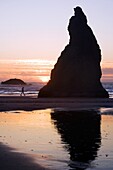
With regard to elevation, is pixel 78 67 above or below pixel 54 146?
above

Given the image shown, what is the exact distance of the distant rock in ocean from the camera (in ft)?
245

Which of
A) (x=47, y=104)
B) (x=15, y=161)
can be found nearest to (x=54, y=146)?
(x=15, y=161)

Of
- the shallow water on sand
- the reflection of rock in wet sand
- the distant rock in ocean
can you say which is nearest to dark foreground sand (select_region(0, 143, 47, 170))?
the shallow water on sand

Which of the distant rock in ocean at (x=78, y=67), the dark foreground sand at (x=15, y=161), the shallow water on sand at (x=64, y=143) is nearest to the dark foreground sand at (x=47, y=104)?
the distant rock in ocean at (x=78, y=67)

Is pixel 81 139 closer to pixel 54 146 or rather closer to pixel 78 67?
pixel 54 146

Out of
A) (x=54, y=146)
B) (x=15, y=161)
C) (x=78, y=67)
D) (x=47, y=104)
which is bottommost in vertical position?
(x=15, y=161)

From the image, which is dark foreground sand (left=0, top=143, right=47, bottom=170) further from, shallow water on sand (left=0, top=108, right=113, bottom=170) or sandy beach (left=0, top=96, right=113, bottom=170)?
shallow water on sand (left=0, top=108, right=113, bottom=170)

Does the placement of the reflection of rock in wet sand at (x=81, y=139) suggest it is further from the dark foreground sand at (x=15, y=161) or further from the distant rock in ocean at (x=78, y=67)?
the distant rock in ocean at (x=78, y=67)

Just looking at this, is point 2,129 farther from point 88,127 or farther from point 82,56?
point 82,56

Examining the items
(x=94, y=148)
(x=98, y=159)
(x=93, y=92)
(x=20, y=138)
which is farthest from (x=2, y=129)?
(x=93, y=92)

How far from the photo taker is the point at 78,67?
250ft

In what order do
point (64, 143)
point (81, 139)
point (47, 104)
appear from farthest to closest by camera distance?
point (47, 104), point (81, 139), point (64, 143)

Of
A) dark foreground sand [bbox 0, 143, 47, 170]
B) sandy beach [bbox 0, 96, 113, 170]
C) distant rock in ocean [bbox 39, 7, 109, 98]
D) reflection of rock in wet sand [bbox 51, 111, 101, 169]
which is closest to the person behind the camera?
dark foreground sand [bbox 0, 143, 47, 170]

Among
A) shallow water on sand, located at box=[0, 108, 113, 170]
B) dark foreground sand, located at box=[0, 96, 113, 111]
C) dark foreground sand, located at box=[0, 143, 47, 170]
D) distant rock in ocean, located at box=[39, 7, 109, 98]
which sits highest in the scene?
distant rock in ocean, located at box=[39, 7, 109, 98]
